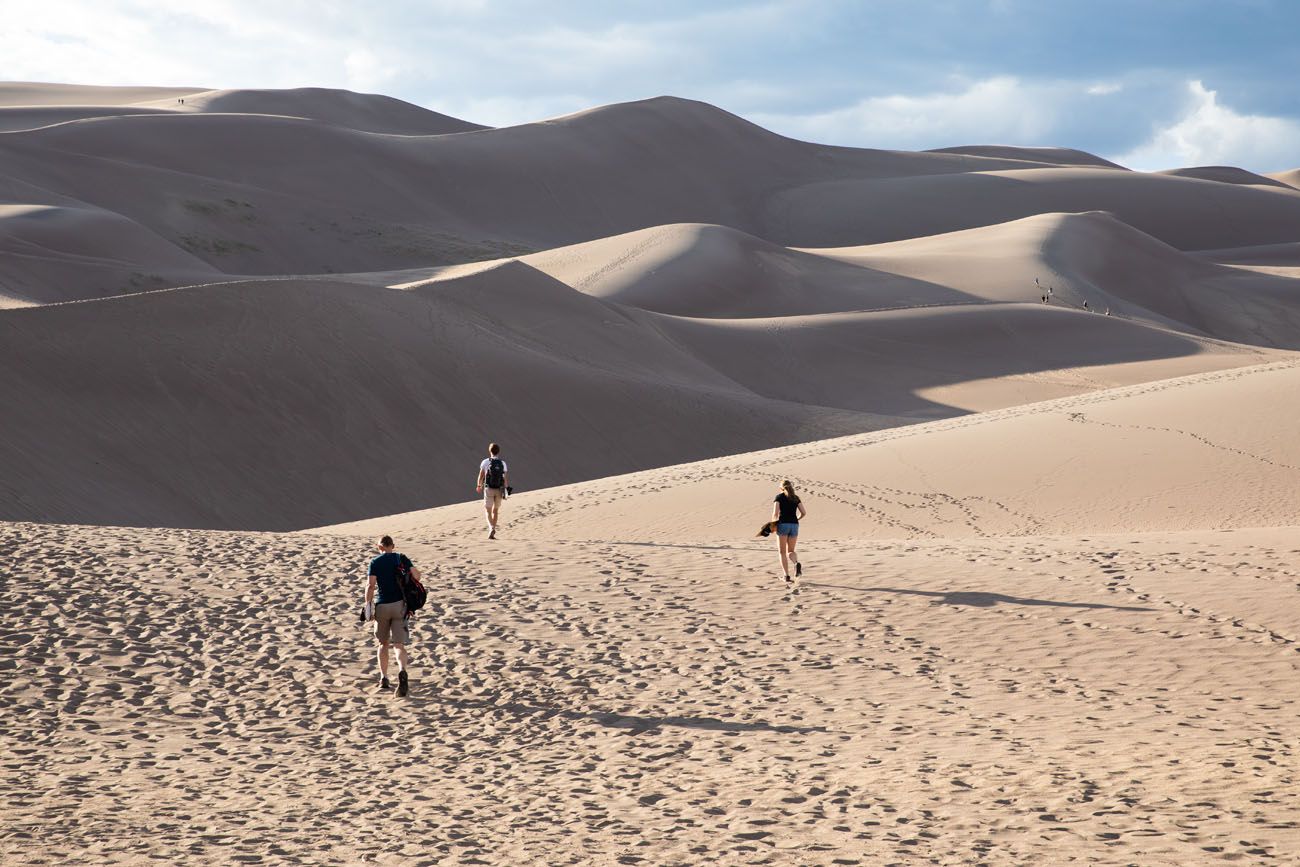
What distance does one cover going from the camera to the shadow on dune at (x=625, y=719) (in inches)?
356

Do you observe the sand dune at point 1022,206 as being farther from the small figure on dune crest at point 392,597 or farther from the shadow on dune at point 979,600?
the small figure on dune crest at point 392,597

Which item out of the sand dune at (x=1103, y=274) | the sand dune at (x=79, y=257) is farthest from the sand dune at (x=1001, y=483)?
the sand dune at (x=1103, y=274)

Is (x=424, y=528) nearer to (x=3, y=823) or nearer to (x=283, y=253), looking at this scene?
(x=3, y=823)

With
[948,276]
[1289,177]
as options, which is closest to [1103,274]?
[948,276]

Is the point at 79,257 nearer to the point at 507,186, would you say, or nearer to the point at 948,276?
the point at 948,276

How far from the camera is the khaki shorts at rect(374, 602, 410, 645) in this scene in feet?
31.9

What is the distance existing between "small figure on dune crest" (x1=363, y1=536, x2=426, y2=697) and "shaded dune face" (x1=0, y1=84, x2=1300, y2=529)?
35.4 ft

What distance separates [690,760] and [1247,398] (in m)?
17.3

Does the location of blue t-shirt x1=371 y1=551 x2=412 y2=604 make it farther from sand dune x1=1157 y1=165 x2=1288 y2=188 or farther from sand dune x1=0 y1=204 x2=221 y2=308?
sand dune x1=1157 y1=165 x2=1288 y2=188

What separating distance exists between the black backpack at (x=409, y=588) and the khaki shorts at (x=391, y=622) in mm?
67

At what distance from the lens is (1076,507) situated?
17.8m

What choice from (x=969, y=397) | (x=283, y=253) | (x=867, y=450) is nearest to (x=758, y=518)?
(x=867, y=450)

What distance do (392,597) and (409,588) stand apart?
0.48 ft

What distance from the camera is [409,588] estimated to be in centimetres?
977
